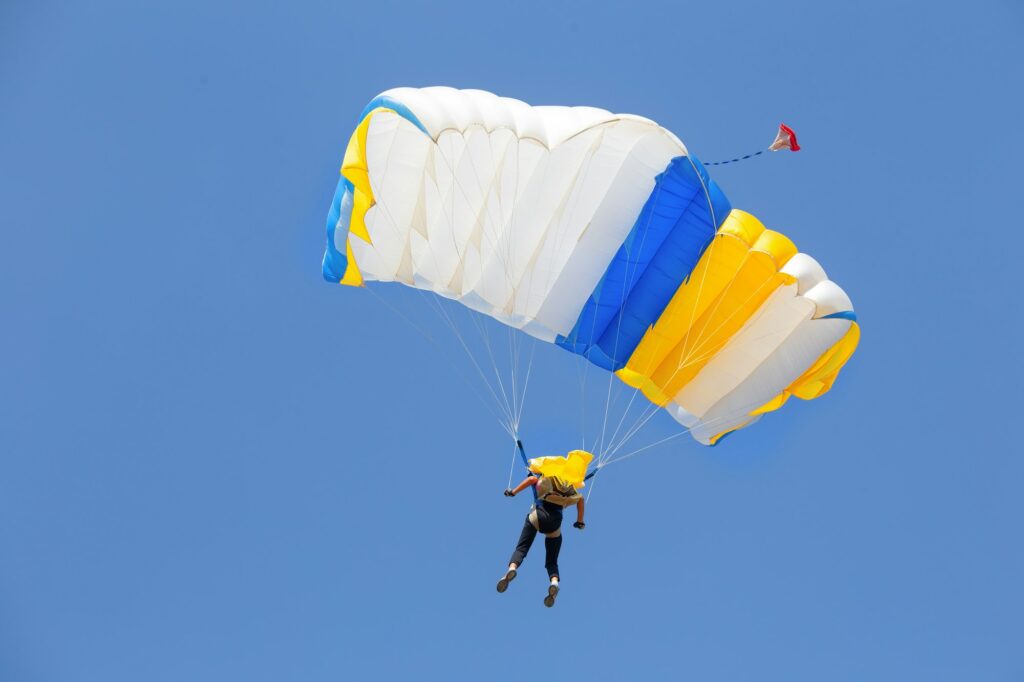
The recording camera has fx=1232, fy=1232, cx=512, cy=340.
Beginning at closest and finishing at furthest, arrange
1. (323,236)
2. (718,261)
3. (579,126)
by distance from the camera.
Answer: (579,126) < (718,261) < (323,236)

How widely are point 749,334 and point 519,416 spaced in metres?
2.86

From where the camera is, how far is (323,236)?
623 inches

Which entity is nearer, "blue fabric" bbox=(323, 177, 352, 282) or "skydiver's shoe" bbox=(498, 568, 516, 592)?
"skydiver's shoe" bbox=(498, 568, 516, 592)

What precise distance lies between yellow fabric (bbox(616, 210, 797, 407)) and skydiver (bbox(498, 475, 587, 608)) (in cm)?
216

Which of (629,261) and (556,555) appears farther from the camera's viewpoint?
(629,261)

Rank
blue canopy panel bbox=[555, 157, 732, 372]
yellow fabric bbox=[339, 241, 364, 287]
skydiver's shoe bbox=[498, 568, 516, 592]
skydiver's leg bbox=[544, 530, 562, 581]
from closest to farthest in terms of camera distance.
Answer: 1. skydiver's shoe bbox=[498, 568, 516, 592]
2. skydiver's leg bbox=[544, 530, 562, 581]
3. blue canopy panel bbox=[555, 157, 732, 372]
4. yellow fabric bbox=[339, 241, 364, 287]

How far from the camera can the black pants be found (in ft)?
43.4

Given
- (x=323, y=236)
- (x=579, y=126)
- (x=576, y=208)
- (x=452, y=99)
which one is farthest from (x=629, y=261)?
(x=323, y=236)

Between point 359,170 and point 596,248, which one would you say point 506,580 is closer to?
point 596,248

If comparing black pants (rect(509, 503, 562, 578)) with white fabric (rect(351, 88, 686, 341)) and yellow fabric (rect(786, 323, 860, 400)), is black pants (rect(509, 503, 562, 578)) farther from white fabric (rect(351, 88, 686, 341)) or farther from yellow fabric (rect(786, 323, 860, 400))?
yellow fabric (rect(786, 323, 860, 400))

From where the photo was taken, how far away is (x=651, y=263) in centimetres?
1426

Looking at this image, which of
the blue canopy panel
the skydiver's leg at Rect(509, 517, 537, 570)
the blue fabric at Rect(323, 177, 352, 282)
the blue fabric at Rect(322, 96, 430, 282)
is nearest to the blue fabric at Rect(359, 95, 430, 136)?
the blue fabric at Rect(322, 96, 430, 282)

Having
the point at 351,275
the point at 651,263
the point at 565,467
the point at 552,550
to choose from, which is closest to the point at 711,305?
the point at 651,263

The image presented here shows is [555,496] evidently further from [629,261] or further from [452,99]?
[452,99]
